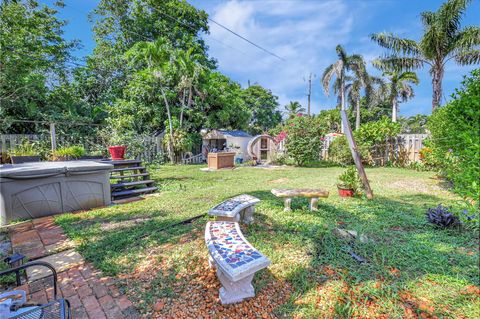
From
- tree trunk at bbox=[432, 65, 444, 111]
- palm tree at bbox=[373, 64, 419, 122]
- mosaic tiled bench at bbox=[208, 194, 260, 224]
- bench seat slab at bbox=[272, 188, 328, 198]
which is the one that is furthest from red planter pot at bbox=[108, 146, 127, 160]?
palm tree at bbox=[373, 64, 419, 122]

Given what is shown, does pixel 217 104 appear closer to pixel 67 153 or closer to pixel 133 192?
pixel 67 153

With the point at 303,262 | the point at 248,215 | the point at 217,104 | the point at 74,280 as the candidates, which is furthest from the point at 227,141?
the point at 74,280

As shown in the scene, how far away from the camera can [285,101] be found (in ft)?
108

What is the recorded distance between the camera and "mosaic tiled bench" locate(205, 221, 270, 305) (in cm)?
Result: 176

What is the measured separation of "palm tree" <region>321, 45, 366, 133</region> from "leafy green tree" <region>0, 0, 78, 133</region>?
17900 mm

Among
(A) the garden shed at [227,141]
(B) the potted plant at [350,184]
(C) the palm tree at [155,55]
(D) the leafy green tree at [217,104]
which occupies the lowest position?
(B) the potted plant at [350,184]

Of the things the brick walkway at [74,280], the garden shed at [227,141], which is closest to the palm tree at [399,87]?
the garden shed at [227,141]

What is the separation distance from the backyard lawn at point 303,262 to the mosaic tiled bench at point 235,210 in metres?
0.19

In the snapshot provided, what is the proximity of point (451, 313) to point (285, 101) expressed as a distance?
1288 inches

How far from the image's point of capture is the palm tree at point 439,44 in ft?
32.6

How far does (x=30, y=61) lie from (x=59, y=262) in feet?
37.0

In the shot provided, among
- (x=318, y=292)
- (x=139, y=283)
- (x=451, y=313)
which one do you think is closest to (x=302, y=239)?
(x=318, y=292)

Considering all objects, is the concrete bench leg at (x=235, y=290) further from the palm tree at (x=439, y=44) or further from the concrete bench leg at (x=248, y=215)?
the palm tree at (x=439, y=44)

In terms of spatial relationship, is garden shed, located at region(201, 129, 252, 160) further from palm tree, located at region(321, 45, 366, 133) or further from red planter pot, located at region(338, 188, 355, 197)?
palm tree, located at region(321, 45, 366, 133)
